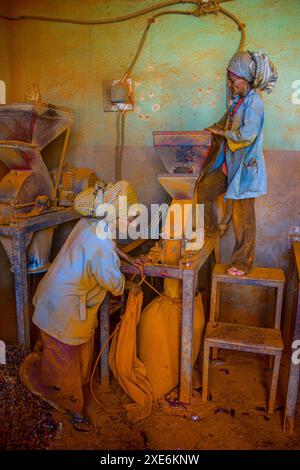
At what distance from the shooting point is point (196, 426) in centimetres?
301

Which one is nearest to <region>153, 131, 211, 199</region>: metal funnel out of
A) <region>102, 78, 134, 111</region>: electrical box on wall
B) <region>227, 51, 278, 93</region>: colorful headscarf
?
<region>227, 51, 278, 93</region>: colorful headscarf

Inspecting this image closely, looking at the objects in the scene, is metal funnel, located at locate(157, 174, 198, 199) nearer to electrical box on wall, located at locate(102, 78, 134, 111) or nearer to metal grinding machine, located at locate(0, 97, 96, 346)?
metal grinding machine, located at locate(0, 97, 96, 346)

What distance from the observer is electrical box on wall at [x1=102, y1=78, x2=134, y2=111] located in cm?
427

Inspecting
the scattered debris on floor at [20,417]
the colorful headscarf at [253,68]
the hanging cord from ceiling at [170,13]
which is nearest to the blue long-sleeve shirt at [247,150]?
the colorful headscarf at [253,68]

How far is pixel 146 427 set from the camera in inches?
118

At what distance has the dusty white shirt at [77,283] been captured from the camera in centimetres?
280

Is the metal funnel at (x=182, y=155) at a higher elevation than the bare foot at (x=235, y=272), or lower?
higher

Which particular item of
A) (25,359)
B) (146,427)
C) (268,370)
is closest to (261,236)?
(268,370)

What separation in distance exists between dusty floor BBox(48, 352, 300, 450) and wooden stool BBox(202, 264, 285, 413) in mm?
158

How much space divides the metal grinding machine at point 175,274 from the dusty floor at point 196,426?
206mm

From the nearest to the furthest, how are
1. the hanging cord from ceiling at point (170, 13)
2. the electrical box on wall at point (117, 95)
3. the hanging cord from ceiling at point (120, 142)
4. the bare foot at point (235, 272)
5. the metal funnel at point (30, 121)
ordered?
the bare foot at point (235, 272), the metal funnel at point (30, 121), the hanging cord from ceiling at point (170, 13), the electrical box on wall at point (117, 95), the hanging cord from ceiling at point (120, 142)

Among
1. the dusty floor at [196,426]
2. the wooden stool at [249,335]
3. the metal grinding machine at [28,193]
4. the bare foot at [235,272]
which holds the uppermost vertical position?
the metal grinding machine at [28,193]

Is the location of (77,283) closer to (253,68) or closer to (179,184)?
(179,184)

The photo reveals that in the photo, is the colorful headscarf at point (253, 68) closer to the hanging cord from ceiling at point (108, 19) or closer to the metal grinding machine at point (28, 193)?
the hanging cord from ceiling at point (108, 19)
